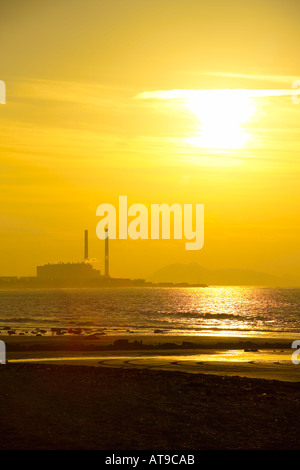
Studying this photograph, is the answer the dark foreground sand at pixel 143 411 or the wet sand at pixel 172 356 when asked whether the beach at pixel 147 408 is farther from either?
the wet sand at pixel 172 356

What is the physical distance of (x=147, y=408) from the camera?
779 inches

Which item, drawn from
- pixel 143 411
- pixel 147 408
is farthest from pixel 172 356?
pixel 143 411

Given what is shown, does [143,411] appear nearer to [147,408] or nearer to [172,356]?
[147,408]

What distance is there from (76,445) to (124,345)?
38.8 meters

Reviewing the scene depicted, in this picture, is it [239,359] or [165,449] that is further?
[239,359]

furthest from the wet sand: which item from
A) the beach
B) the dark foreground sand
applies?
the dark foreground sand

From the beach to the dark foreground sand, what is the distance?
0.08ft

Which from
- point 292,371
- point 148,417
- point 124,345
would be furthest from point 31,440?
point 124,345

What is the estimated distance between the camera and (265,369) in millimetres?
35219

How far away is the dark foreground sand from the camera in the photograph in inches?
602

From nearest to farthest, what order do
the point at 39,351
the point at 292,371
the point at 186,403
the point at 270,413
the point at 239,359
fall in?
the point at 270,413, the point at 186,403, the point at 292,371, the point at 239,359, the point at 39,351

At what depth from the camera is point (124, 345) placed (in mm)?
53156
